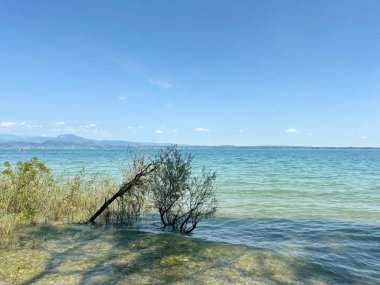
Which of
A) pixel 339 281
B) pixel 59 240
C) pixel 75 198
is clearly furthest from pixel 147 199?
pixel 339 281

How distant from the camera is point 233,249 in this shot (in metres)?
11.2

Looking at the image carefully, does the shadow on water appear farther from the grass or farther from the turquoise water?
the grass

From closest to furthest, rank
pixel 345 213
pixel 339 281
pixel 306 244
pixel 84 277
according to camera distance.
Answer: pixel 84 277 → pixel 339 281 → pixel 306 244 → pixel 345 213

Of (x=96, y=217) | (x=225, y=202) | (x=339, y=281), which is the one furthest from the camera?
(x=225, y=202)

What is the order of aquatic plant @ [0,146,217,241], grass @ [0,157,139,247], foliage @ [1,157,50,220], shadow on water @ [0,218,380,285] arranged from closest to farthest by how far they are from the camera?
shadow on water @ [0,218,380,285] → grass @ [0,157,139,247] → foliage @ [1,157,50,220] → aquatic plant @ [0,146,217,241]

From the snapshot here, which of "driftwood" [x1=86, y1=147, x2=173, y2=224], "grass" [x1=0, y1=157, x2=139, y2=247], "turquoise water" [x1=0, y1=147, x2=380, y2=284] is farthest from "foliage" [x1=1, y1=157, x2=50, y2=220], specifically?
"turquoise water" [x1=0, y1=147, x2=380, y2=284]

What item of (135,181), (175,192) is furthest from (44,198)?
(175,192)

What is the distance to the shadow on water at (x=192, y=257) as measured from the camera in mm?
8500

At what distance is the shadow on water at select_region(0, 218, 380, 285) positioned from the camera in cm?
850

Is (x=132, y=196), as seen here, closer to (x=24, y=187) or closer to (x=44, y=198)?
(x=44, y=198)

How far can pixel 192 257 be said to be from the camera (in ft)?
33.4

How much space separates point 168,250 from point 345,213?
42.6ft

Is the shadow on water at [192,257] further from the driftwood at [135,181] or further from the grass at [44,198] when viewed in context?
the grass at [44,198]

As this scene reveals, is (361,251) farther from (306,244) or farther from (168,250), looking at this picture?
(168,250)
